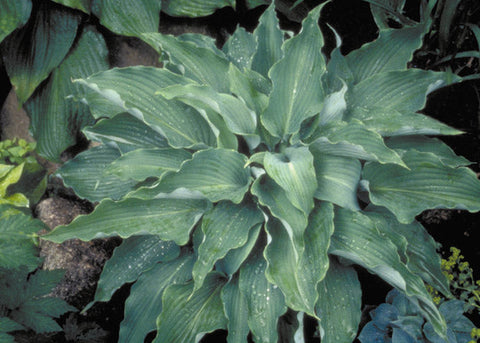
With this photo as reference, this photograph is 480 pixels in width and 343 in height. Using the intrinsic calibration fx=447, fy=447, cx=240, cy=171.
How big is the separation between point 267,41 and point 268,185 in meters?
0.54

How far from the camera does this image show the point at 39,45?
6.81 feet

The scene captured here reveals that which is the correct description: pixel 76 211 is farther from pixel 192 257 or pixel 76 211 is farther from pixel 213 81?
pixel 213 81

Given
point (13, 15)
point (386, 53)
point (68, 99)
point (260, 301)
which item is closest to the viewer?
point (260, 301)

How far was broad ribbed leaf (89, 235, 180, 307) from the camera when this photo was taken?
5.21 feet

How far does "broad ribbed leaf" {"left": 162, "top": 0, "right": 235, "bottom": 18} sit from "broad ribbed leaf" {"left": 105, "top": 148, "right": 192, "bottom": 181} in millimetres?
875

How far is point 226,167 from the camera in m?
1.47

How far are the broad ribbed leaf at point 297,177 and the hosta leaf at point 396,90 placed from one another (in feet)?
1.16

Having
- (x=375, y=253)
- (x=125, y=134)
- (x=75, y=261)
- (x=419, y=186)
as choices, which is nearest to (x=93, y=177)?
(x=125, y=134)

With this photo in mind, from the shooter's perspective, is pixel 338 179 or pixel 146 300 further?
pixel 146 300

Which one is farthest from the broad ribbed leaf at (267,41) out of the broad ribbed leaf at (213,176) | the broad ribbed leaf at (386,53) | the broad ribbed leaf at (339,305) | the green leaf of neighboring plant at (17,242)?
the green leaf of neighboring plant at (17,242)

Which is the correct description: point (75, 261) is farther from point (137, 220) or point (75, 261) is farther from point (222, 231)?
point (222, 231)

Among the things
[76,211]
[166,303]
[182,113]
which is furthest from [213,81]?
[76,211]

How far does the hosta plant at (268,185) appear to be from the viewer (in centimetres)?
137

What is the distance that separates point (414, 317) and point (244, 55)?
47.2 inches
